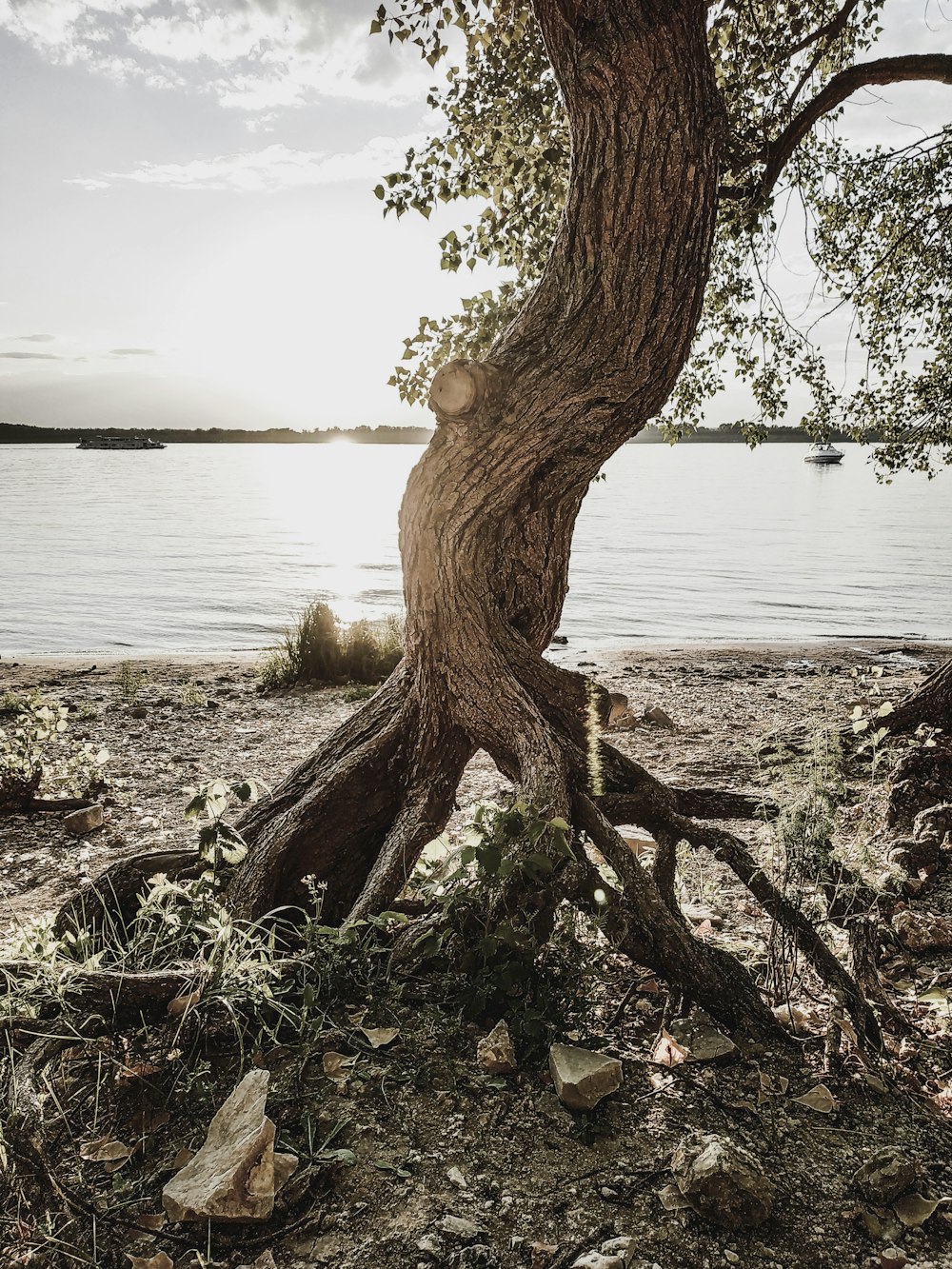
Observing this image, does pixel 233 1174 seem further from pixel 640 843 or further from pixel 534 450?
pixel 640 843

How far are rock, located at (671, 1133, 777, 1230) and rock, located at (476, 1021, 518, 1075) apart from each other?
591 mm

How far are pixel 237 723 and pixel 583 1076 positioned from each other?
25.3 ft

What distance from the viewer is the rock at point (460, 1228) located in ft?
6.54

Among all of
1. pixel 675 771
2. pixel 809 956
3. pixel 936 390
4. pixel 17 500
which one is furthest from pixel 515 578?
pixel 17 500

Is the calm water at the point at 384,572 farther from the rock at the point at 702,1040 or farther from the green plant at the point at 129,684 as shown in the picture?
the rock at the point at 702,1040

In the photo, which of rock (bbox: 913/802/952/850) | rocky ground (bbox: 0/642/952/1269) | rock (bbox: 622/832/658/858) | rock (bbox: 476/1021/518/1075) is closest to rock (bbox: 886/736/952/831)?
rock (bbox: 913/802/952/850)

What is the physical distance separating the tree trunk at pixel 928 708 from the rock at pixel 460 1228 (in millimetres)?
4669

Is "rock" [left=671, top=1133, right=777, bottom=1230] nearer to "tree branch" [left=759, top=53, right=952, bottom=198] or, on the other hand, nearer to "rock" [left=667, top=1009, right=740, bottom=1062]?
"rock" [left=667, top=1009, right=740, bottom=1062]

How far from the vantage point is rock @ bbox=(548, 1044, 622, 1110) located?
2.38 meters

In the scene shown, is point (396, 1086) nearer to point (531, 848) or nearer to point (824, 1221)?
point (531, 848)

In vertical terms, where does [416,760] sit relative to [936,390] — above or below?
below

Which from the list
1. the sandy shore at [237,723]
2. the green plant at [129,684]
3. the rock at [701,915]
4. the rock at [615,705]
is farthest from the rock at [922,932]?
the green plant at [129,684]

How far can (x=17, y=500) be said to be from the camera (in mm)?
57406

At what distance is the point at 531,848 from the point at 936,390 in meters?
7.12
